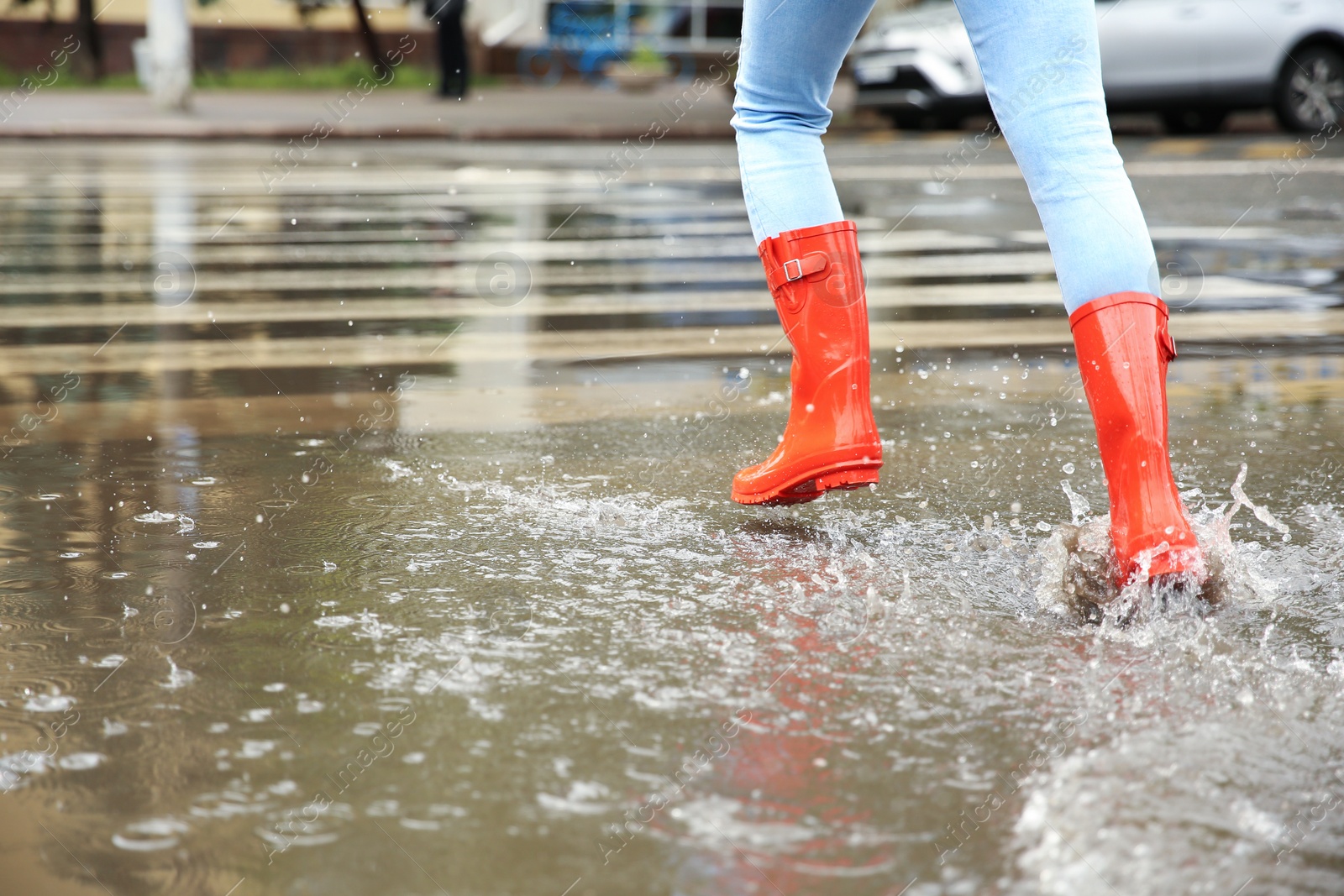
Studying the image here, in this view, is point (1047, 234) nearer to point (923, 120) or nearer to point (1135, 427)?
point (1135, 427)

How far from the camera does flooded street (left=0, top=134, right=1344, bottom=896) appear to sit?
170 cm

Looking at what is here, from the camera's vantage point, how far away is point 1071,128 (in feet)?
8.32

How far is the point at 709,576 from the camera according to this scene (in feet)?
8.57

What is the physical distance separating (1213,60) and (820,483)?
12832 mm

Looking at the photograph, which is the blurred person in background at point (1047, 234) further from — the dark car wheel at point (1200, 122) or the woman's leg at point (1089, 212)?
the dark car wheel at point (1200, 122)

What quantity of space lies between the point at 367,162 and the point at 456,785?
37.1ft

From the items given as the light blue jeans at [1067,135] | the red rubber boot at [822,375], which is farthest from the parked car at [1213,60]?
the light blue jeans at [1067,135]

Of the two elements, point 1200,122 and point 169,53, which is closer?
point 1200,122

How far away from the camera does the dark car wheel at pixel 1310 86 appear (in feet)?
47.2

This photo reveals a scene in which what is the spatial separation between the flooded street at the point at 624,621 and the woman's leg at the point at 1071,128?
445 millimetres

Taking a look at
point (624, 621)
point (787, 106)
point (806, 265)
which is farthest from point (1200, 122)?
point (624, 621)

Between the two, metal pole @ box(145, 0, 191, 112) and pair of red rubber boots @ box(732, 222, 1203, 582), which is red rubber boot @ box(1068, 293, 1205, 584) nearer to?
pair of red rubber boots @ box(732, 222, 1203, 582)

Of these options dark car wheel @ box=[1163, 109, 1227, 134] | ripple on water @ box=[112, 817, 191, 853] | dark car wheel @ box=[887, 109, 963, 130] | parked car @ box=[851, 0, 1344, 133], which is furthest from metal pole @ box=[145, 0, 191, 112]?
ripple on water @ box=[112, 817, 191, 853]

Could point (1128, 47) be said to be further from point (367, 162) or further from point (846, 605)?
point (846, 605)
